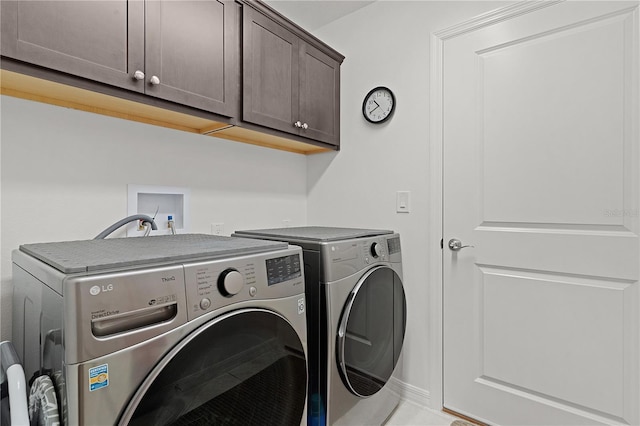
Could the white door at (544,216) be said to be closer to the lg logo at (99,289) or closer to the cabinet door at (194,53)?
the cabinet door at (194,53)

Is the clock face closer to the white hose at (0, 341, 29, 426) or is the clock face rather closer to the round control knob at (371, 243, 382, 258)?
the round control knob at (371, 243, 382, 258)

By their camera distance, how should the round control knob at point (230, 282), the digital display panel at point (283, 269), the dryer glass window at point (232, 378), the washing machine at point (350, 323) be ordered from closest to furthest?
the dryer glass window at point (232, 378), the round control knob at point (230, 282), the digital display panel at point (283, 269), the washing machine at point (350, 323)

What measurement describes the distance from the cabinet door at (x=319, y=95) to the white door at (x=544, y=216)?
687 millimetres

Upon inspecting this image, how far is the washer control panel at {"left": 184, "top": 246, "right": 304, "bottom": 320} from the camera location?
82 centimetres

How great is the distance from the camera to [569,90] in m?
1.47

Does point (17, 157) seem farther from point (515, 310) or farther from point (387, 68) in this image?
point (515, 310)

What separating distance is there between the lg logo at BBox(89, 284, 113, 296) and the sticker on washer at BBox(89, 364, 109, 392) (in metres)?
0.15

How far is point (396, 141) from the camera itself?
1.98m

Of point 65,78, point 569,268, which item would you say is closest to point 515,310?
point 569,268

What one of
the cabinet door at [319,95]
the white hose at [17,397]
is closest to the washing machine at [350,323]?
the cabinet door at [319,95]

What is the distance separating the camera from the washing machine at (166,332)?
2.17 feet

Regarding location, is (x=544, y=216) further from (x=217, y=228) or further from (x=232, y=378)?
(x=217, y=228)

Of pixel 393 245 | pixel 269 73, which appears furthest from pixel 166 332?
pixel 269 73

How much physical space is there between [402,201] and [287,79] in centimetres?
95
